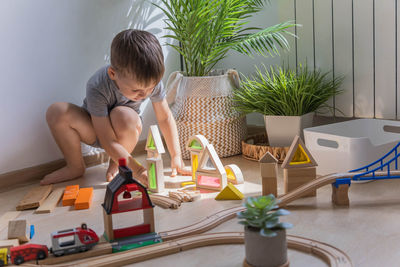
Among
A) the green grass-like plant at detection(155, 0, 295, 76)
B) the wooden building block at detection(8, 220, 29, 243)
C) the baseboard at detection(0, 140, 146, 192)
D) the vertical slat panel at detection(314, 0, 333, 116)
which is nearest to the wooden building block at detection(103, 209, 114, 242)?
the wooden building block at detection(8, 220, 29, 243)

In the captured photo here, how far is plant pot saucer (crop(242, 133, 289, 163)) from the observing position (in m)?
1.69

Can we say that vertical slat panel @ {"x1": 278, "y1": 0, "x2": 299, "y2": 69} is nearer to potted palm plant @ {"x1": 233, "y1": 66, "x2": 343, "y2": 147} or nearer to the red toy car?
potted palm plant @ {"x1": 233, "y1": 66, "x2": 343, "y2": 147}

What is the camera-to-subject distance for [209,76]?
1.84 m

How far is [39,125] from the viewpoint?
1.68 metres

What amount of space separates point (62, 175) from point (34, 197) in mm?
205

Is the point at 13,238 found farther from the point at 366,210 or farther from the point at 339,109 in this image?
the point at 339,109

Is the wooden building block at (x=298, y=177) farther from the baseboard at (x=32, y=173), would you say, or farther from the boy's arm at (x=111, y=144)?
the baseboard at (x=32, y=173)

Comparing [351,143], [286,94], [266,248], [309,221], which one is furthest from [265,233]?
[286,94]

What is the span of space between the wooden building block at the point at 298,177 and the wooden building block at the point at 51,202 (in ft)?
2.14

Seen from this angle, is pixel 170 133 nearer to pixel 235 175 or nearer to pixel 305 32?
pixel 235 175

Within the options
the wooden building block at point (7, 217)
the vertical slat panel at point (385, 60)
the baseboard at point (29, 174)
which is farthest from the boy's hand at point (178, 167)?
the vertical slat panel at point (385, 60)

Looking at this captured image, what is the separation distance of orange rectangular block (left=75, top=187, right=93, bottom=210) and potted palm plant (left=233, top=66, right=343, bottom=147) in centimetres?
67

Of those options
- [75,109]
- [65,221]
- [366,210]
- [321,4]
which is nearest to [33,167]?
[75,109]

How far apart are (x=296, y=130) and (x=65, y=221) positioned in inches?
34.5
